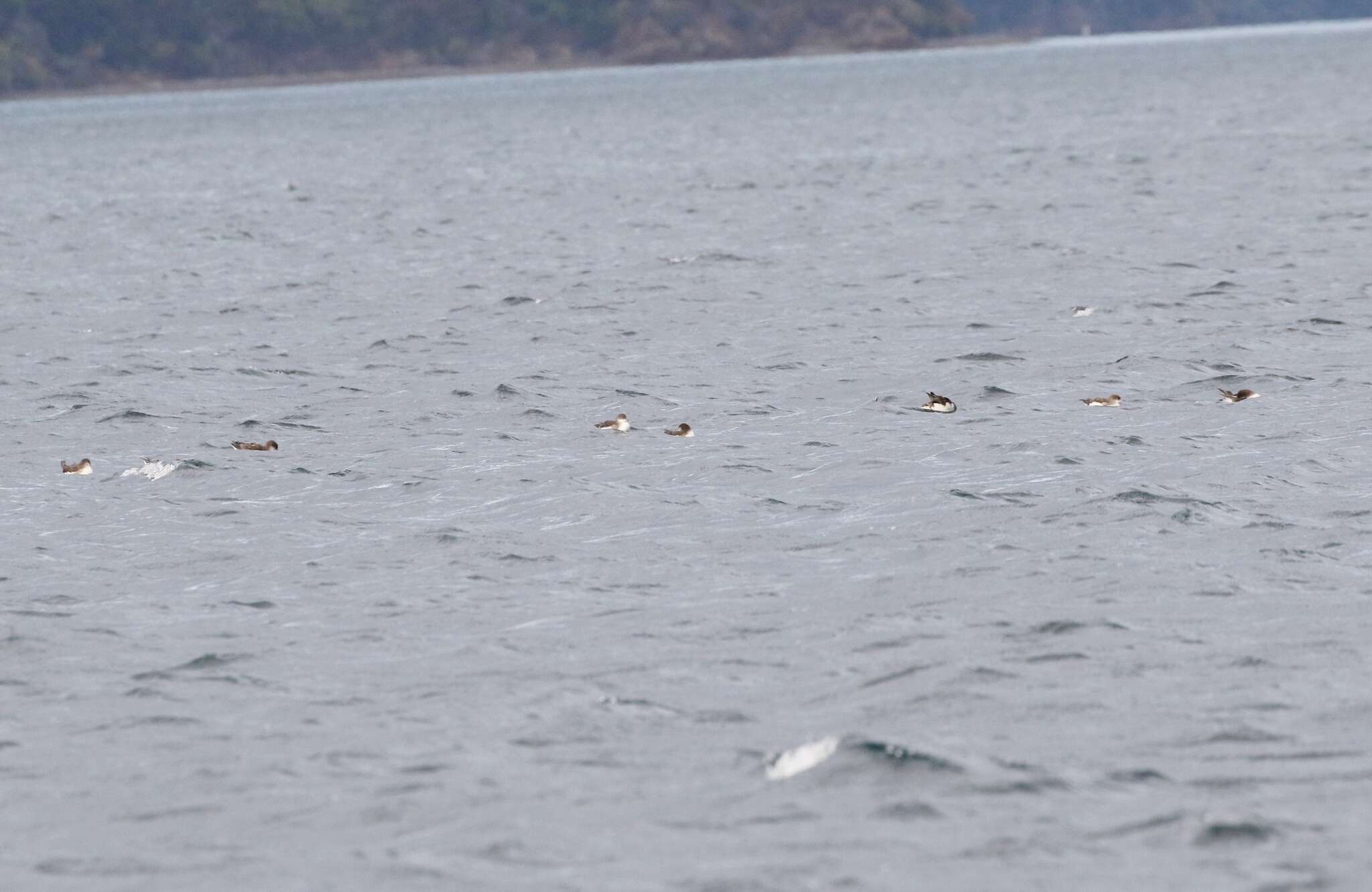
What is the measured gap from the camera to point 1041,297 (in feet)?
118

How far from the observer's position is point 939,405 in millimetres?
25312

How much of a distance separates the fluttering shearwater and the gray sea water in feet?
1.03

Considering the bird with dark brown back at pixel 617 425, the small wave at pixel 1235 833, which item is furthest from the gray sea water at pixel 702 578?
the bird with dark brown back at pixel 617 425

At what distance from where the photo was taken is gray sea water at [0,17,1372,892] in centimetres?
1259

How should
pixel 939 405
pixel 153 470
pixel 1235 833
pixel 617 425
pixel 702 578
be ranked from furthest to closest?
pixel 939 405, pixel 617 425, pixel 153 470, pixel 702 578, pixel 1235 833

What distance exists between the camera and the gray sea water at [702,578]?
12.6m

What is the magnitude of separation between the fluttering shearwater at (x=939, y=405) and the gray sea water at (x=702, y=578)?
314 millimetres

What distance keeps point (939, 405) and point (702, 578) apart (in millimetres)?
8022

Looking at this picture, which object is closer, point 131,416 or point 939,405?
point 939,405

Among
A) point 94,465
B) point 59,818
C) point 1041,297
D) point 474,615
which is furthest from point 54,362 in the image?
point 59,818

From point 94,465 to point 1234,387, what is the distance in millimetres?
12761

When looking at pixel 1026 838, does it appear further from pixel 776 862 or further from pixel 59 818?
pixel 59 818

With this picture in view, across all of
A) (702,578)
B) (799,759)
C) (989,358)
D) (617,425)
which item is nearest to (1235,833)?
(799,759)

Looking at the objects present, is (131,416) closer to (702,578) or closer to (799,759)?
(702,578)
